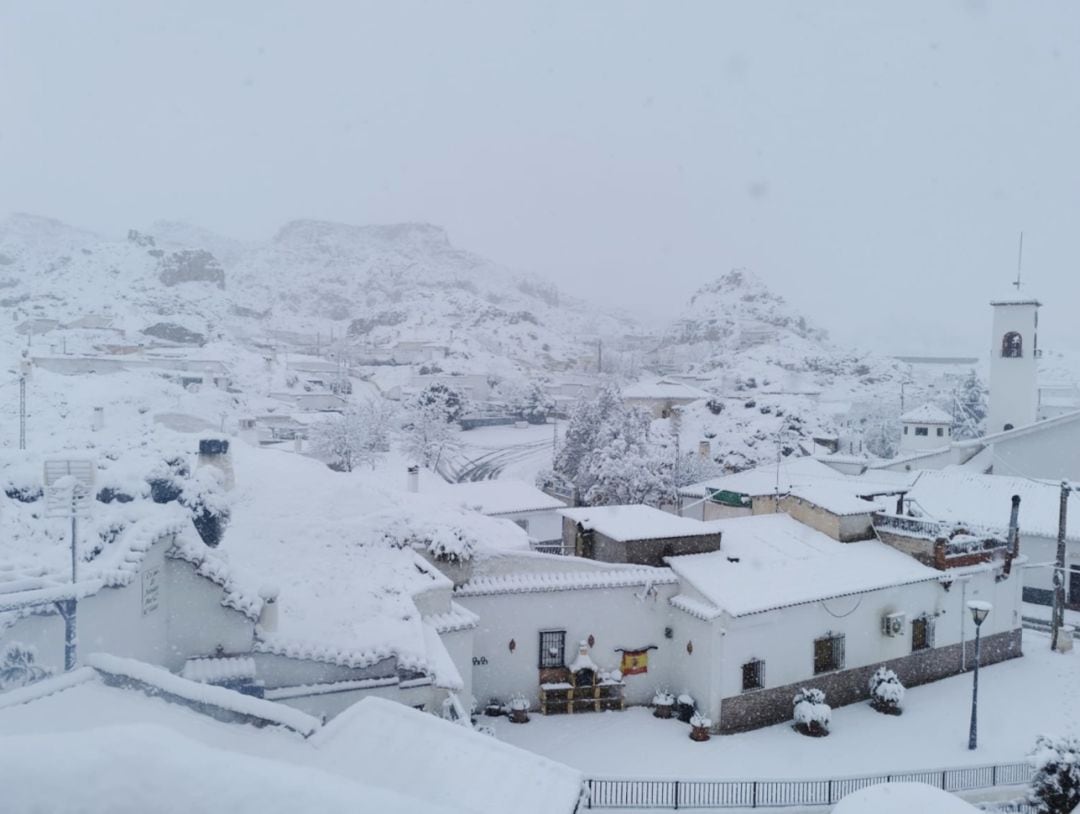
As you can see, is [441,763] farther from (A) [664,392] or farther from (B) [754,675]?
(A) [664,392]

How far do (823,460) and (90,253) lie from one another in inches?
4746

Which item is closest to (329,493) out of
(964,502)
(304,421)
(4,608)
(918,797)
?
(4,608)

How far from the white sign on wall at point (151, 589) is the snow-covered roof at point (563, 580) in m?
7.48

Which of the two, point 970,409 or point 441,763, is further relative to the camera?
point 970,409

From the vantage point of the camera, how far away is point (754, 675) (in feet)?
53.3

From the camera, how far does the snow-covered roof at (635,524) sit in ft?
59.3

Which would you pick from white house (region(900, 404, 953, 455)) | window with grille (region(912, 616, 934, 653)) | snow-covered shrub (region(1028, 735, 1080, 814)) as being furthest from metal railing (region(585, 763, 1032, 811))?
white house (region(900, 404, 953, 455))

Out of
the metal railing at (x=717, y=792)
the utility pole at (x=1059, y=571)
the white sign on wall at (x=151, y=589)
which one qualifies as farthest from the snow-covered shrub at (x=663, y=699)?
the utility pole at (x=1059, y=571)

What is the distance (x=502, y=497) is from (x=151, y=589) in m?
20.7

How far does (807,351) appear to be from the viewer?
380 ft

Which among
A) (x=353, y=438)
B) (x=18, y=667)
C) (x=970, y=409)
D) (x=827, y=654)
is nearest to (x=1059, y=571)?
(x=827, y=654)

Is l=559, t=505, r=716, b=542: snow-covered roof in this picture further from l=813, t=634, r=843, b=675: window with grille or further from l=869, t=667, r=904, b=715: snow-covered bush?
l=869, t=667, r=904, b=715: snow-covered bush

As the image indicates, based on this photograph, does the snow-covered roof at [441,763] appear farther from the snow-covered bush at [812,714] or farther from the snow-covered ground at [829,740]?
the snow-covered bush at [812,714]

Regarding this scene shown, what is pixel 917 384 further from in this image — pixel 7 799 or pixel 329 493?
pixel 7 799
